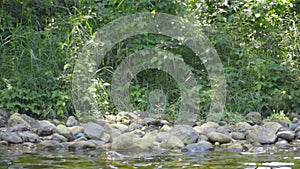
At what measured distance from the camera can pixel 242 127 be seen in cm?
574

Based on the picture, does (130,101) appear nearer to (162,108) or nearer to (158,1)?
(162,108)

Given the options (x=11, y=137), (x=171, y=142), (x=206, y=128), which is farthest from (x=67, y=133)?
(x=206, y=128)

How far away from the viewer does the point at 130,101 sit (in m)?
6.71

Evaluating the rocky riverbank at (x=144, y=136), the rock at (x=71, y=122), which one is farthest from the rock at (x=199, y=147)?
the rock at (x=71, y=122)

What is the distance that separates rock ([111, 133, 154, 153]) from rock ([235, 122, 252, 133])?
1.32 metres

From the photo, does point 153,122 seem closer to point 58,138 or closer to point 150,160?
point 58,138

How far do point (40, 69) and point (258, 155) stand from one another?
10.3 feet

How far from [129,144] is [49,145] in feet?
2.34

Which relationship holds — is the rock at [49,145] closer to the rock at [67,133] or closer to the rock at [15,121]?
the rock at [67,133]

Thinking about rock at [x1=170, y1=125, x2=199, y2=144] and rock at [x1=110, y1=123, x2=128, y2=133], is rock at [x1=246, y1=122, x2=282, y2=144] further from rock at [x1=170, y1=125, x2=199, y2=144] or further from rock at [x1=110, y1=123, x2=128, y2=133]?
rock at [x1=110, y1=123, x2=128, y2=133]

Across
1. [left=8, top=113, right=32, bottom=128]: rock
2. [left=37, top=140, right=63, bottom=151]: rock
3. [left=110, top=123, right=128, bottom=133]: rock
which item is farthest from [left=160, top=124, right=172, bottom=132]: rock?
[left=8, top=113, right=32, bottom=128]: rock

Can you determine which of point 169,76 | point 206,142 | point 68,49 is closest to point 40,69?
point 68,49

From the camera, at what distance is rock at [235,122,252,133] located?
568 centimetres

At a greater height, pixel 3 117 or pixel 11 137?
pixel 3 117
